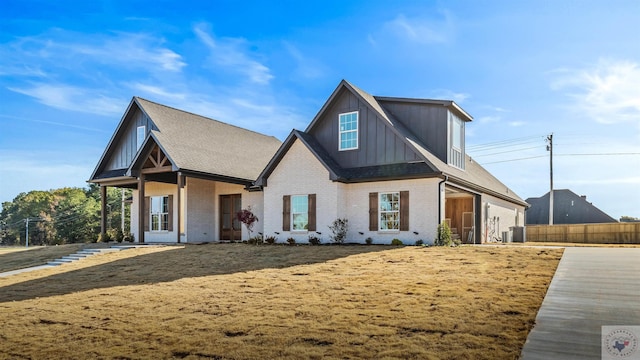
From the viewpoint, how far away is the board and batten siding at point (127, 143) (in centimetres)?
Result: 2844

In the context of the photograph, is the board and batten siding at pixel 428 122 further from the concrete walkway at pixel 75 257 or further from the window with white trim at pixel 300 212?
the concrete walkway at pixel 75 257

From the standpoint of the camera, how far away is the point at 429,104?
22.9 metres

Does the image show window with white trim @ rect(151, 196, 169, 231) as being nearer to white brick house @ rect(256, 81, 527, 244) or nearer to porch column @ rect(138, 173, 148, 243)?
porch column @ rect(138, 173, 148, 243)

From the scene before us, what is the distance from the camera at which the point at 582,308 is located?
874 cm

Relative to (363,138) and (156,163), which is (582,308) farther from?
(156,163)

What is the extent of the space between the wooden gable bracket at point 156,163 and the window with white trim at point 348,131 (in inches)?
330

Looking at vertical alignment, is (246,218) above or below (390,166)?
below

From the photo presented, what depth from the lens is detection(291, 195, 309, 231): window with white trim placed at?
22.4m

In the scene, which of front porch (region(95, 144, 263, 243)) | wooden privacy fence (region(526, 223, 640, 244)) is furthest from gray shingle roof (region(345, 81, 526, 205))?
wooden privacy fence (region(526, 223, 640, 244))

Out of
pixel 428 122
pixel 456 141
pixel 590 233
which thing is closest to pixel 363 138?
pixel 428 122

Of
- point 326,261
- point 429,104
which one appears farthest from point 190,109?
point 326,261

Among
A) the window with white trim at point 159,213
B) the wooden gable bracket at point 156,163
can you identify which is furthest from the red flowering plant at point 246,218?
the window with white trim at point 159,213

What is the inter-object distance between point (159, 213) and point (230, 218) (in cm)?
389

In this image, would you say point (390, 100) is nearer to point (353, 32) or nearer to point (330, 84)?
point (330, 84)
